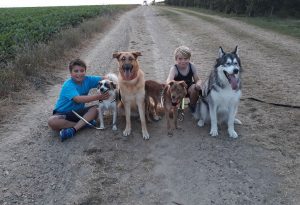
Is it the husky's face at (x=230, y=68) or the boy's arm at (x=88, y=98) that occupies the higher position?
the husky's face at (x=230, y=68)

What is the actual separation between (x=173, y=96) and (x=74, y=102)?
70.6 inches

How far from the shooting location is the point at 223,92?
5340 millimetres

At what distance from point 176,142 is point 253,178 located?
1463mm

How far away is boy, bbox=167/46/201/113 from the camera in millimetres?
6074

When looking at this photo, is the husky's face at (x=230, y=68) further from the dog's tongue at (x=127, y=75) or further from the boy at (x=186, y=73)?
the dog's tongue at (x=127, y=75)

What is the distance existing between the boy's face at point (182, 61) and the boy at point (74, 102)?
1.47 m

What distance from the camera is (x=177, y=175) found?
Answer: 444cm

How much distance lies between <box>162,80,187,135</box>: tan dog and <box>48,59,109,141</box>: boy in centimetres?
105

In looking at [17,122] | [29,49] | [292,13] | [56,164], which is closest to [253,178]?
[56,164]

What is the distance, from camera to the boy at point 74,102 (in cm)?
572

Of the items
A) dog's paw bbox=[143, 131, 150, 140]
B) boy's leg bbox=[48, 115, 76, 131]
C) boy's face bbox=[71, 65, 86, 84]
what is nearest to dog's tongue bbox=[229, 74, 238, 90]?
dog's paw bbox=[143, 131, 150, 140]

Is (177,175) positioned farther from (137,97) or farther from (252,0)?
(252,0)

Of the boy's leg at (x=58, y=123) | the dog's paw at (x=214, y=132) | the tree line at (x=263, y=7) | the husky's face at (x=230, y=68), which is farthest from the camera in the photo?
the tree line at (x=263, y=7)

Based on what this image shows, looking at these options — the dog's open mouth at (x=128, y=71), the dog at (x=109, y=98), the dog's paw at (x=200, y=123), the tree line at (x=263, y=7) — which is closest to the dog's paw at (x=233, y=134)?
the dog's paw at (x=200, y=123)
